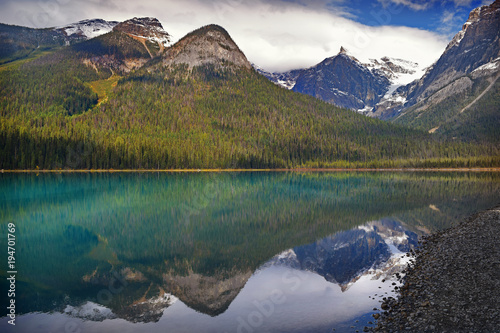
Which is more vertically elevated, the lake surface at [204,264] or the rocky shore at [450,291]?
the rocky shore at [450,291]

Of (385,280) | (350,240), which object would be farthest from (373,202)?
(385,280)

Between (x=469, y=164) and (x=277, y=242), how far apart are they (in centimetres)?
19456

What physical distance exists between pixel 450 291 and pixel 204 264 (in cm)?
1529

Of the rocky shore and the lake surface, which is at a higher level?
the rocky shore

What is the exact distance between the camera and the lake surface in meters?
17.4

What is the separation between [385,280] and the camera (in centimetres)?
2277

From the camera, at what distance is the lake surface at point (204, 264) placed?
17438 mm

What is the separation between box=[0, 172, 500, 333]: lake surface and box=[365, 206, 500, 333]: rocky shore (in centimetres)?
152

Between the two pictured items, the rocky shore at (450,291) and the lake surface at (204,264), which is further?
the lake surface at (204,264)

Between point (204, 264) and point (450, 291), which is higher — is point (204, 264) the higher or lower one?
the lower one

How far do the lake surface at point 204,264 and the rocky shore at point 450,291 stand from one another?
152 cm

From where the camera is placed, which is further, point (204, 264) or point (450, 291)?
point (204, 264)

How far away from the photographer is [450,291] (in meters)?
18.0

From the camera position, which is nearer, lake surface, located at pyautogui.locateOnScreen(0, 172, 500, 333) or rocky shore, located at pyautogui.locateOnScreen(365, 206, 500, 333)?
rocky shore, located at pyautogui.locateOnScreen(365, 206, 500, 333)
